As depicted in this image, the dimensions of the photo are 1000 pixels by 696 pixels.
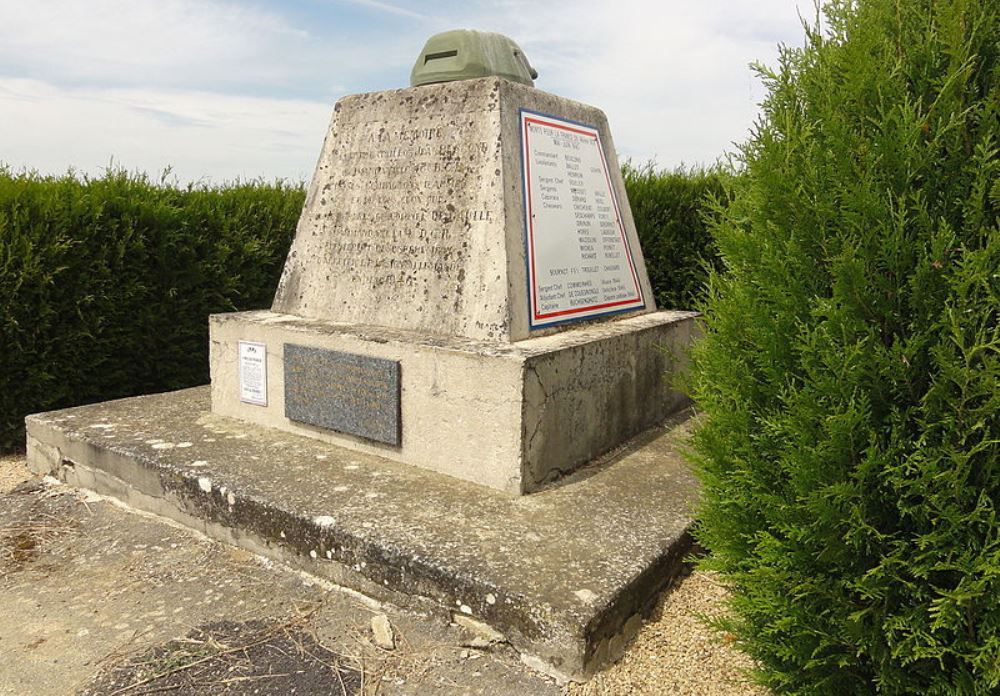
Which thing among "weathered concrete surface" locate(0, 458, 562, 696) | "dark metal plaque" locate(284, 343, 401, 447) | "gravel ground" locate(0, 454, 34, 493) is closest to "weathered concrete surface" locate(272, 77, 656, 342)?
"dark metal plaque" locate(284, 343, 401, 447)

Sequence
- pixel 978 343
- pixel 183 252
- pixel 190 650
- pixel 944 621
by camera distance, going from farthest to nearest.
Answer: pixel 183 252 → pixel 190 650 → pixel 944 621 → pixel 978 343

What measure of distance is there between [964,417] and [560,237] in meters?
2.75

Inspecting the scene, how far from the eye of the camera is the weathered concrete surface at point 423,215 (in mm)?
3850

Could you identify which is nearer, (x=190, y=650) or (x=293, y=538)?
(x=190, y=650)

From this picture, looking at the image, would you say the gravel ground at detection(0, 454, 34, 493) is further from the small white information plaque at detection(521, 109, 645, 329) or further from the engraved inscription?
the small white information plaque at detection(521, 109, 645, 329)

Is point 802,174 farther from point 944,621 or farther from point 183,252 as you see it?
point 183,252

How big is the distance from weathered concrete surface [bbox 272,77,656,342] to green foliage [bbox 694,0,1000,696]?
76.3 inches

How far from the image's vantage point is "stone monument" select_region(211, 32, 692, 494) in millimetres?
3594

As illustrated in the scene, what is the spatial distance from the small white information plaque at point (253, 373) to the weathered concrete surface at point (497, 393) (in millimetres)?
38

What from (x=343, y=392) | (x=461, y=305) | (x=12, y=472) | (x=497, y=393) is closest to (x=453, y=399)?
→ (x=497, y=393)

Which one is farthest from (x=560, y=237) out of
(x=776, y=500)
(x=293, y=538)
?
(x=776, y=500)

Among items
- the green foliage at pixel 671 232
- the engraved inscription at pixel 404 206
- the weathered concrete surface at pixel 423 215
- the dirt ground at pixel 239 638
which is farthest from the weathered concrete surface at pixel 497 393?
the green foliage at pixel 671 232

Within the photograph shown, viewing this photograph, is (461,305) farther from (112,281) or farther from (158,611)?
(112,281)

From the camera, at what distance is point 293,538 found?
3230 mm
